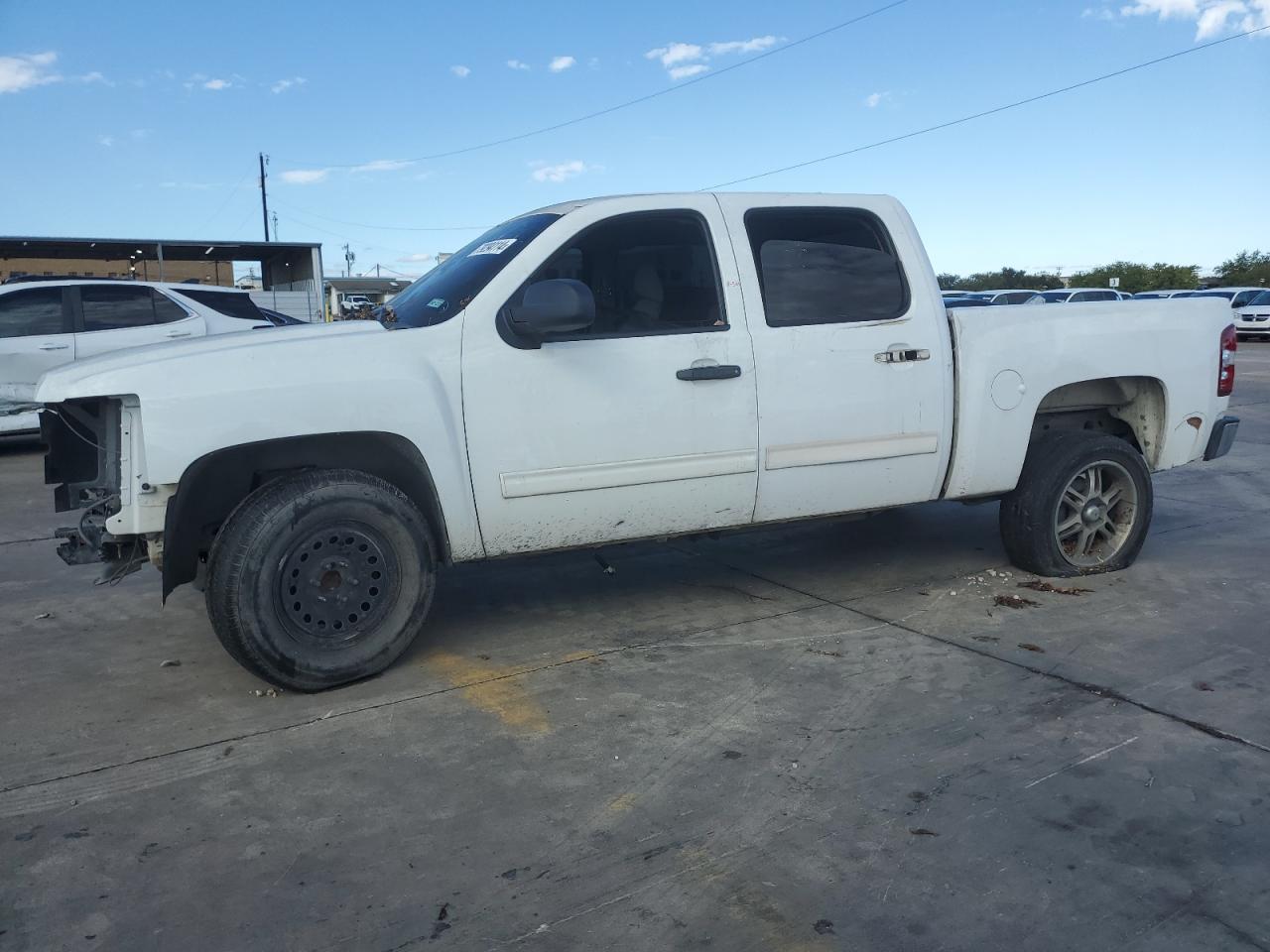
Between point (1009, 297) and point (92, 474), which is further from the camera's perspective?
point (1009, 297)

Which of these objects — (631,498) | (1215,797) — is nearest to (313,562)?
(631,498)

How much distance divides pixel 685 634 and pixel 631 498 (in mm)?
761

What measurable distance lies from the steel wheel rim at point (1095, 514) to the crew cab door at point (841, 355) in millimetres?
937

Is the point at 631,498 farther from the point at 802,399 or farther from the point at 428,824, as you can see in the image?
the point at 428,824

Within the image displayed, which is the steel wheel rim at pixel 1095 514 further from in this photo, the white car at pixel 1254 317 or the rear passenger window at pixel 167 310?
the white car at pixel 1254 317

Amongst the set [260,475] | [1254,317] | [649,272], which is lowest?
[260,475]

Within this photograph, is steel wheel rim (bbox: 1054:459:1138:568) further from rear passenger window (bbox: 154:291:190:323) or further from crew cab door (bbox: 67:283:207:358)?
rear passenger window (bbox: 154:291:190:323)

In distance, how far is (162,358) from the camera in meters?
3.96

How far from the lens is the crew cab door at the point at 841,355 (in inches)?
190

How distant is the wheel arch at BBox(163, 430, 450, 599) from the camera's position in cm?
407

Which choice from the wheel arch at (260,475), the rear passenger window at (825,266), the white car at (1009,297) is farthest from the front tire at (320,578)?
the white car at (1009,297)

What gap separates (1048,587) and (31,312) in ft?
33.5

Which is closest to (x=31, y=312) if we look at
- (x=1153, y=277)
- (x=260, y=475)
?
(x=260, y=475)

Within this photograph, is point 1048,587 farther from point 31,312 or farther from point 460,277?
point 31,312
